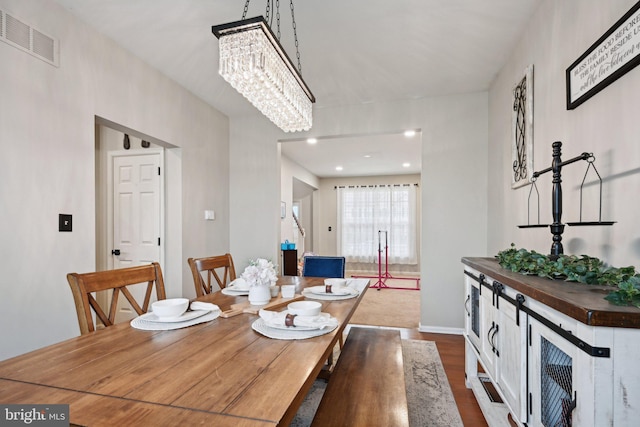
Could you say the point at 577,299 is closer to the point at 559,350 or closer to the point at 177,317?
the point at 559,350

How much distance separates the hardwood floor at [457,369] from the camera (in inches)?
77.2

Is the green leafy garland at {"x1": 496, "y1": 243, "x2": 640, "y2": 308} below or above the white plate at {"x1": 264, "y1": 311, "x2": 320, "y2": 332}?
above

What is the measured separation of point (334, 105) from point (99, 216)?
2.97 meters

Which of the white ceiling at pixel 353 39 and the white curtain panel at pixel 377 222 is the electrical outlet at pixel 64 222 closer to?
the white ceiling at pixel 353 39

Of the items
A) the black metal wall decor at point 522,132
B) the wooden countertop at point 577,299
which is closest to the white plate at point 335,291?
the wooden countertop at point 577,299

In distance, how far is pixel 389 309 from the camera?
4.53 m

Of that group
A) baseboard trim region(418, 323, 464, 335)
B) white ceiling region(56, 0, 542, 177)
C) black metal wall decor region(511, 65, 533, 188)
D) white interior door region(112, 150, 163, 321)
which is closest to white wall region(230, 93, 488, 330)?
baseboard trim region(418, 323, 464, 335)

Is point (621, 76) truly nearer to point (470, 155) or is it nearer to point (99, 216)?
point (470, 155)

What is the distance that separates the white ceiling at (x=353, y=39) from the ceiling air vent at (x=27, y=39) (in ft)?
1.01

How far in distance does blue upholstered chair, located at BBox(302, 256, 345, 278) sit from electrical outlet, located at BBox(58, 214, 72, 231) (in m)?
1.86

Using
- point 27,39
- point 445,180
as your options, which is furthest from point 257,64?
point 445,180

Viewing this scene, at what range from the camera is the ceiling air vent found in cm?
183

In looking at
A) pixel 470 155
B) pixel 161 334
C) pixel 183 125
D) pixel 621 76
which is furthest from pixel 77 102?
pixel 470 155

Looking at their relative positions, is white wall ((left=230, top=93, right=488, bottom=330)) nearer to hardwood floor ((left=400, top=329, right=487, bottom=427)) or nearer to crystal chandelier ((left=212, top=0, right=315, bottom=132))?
hardwood floor ((left=400, top=329, right=487, bottom=427))
